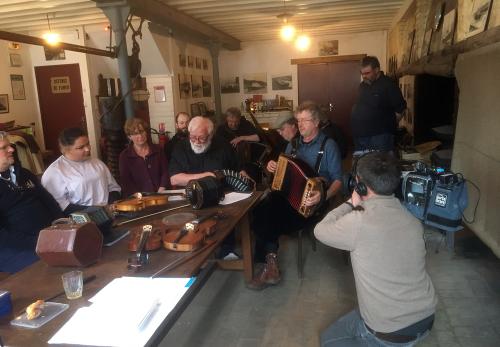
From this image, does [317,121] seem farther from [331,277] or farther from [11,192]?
[11,192]

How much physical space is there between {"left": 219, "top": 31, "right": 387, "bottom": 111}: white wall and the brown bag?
8.26 metres

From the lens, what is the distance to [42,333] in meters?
1.17

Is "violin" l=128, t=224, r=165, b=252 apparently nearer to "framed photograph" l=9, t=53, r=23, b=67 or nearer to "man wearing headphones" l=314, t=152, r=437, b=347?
"man wearing headphones" l=314, t=152, r=437, b=347

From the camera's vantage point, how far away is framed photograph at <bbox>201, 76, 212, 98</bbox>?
890cm

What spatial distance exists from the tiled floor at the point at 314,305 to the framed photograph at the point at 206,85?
6.22 metres

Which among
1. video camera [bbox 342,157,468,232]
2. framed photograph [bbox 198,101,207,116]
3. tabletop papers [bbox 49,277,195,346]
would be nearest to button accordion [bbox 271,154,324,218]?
video camera [bbox 342,157,468,232]

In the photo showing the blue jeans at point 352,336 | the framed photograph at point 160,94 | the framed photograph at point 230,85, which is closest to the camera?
the blue jeans at point 352,336

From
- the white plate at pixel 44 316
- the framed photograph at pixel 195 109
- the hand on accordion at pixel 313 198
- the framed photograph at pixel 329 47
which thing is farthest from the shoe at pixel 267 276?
the framed photograph at pixel 329 47

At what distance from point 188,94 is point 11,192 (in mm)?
5886

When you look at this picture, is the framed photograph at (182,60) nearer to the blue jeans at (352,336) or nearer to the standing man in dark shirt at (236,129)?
the standing man in dark shirt at (236,129)

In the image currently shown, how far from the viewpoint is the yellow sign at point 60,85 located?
7658mm

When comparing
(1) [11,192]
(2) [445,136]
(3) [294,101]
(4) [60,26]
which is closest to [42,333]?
(1) [11,192]

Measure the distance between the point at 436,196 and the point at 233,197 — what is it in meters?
1.55

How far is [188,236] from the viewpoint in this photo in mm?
1756
